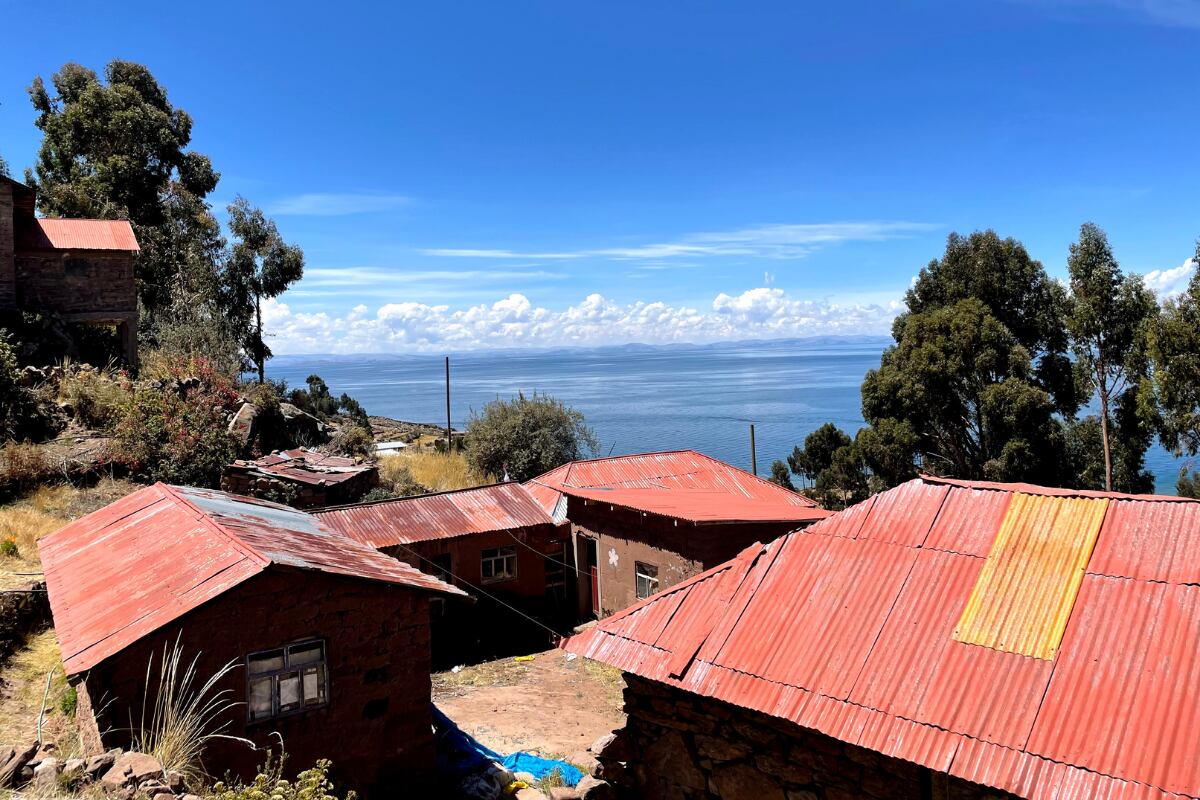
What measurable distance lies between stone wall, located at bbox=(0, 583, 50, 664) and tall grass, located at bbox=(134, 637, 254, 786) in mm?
5602

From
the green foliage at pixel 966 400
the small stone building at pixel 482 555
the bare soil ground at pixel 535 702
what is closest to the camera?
the bare soil ground at pixel 535 702

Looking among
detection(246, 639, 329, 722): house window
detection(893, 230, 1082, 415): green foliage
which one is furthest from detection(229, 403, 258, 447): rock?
detection(893, 230, 1082, 415): green foliage

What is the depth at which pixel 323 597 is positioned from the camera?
9.48 metres

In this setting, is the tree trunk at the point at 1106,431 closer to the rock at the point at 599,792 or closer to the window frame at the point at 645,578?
the window frame at the point at 645,578

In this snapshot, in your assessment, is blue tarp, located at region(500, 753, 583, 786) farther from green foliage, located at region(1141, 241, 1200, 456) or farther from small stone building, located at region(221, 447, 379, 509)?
green foliage, located at region(1141, 241, 1200, 456)

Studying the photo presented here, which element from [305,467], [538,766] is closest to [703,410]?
[305,467]

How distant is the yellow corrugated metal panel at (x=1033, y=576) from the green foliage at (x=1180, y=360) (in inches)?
632

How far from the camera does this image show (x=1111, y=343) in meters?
24.1

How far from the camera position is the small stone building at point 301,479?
21.8 m

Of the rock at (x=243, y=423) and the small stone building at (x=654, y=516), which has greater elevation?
the rock at (x=243, y=423)

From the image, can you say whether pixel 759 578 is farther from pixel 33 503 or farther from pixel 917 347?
pixel 917 347

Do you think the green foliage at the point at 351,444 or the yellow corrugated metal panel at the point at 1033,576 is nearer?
the yellow corrugated metal panel at the point at 1033,576

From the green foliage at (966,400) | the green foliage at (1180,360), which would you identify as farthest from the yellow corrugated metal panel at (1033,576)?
the green foliage at (966,400)

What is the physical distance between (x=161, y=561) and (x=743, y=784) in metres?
7.72
